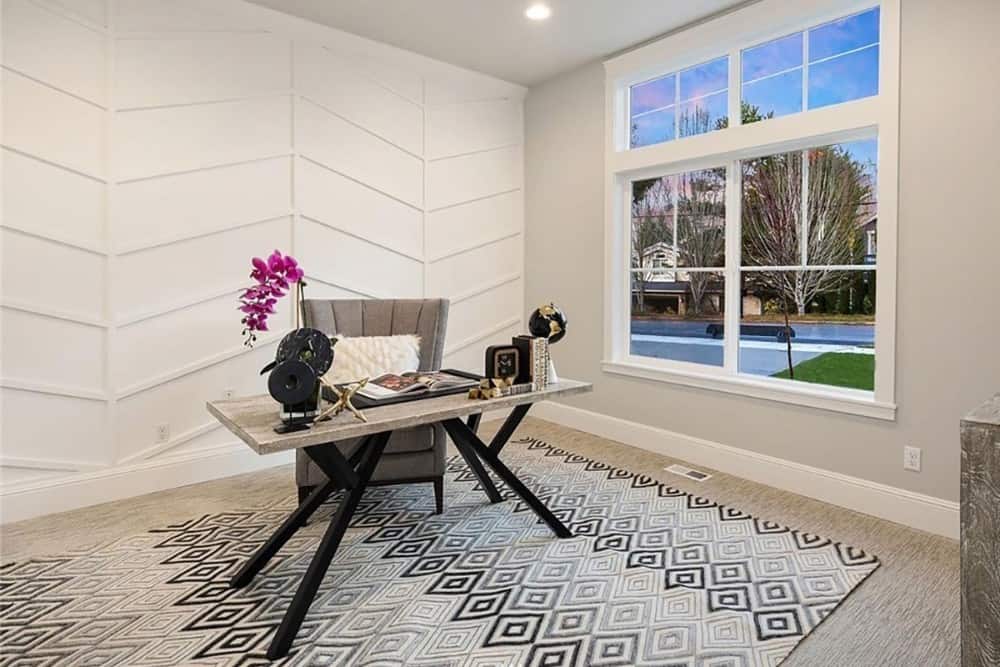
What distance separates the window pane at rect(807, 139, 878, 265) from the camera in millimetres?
2967

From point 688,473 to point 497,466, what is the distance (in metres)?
1.54

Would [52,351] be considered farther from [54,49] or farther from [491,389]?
[491,389]

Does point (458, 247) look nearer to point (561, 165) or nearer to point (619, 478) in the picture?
point (561, 165)

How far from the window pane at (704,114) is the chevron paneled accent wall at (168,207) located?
5.78ft

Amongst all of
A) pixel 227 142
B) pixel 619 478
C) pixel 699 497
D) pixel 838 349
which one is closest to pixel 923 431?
pixel 838 349

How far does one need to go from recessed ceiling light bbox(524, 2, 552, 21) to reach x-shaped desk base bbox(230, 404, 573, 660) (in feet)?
7.58

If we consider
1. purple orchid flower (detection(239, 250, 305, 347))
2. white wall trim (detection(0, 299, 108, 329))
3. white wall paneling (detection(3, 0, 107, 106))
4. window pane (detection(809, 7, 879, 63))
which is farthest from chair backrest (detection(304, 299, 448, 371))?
window pane (detection(809, 7, 879, 63))

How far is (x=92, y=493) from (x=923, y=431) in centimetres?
407

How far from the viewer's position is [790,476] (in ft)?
10.5

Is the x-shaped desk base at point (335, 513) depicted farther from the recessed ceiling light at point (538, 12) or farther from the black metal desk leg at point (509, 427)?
the recessed ceiling light at point (538, 12)

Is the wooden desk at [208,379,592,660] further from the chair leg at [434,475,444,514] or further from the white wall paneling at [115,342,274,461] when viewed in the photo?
the white wall paneling at [115,342,274,461]

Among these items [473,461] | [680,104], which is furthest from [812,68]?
[473,461]

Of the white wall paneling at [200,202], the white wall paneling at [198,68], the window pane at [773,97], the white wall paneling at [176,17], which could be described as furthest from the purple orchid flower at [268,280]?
the window pane at [773,97]

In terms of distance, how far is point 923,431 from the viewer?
8.86ft
